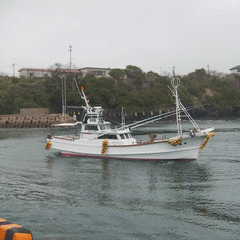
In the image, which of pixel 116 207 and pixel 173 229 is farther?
pixel 116 207

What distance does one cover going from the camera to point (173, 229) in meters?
13.4

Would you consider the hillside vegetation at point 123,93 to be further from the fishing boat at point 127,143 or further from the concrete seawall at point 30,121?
the fishing boat at point 127,143

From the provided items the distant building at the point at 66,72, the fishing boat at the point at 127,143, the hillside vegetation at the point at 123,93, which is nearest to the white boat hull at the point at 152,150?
the fishing boat at the point at 127,143

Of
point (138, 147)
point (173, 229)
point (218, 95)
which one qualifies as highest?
point (218, 95)

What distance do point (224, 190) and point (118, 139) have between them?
40.2ft

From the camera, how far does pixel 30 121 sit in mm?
77812

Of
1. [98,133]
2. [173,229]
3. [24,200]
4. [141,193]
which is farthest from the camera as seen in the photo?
[98,133]

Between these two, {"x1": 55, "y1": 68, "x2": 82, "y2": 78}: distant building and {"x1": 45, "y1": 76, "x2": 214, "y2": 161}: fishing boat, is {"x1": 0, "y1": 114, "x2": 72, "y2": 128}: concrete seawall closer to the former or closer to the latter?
{"x1": 55, "y1": 68, "x2": 82, "y2": 78}: distant building

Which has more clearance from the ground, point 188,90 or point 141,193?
point 188,90

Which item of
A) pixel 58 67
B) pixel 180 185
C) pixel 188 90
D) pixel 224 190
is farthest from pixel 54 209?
pixel 188 90

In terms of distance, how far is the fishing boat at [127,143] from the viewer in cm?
2658

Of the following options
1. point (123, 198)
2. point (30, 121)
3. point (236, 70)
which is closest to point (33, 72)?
point (30, 121)

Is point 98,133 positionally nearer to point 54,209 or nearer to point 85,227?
point 54,209

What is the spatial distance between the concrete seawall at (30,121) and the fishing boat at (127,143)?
4511cm
